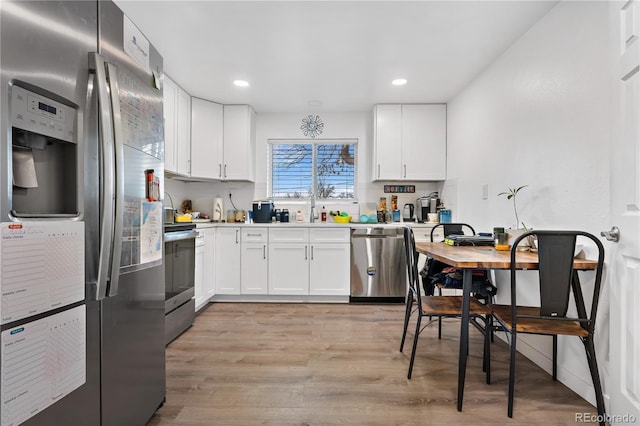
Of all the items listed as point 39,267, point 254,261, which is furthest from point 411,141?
point 39,267

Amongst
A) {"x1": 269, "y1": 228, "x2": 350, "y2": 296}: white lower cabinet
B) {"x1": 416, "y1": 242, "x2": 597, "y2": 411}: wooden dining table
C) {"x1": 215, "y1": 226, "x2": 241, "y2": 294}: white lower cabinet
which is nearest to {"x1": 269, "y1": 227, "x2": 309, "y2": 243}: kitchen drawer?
{"x1": 269, "y1": 228, "x2": 350, "y2": 296}: white lower cabinet

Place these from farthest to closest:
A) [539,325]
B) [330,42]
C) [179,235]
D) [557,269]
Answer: [179,235] → [330,42] → [539,325] → [557,269]

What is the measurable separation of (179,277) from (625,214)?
2900mm

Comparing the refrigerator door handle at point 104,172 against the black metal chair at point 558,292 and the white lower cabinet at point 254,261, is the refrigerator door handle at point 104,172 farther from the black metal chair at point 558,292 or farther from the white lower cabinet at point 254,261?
the white lower cabinet at point 254,261

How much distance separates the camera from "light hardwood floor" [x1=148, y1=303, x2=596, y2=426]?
162 centimetres

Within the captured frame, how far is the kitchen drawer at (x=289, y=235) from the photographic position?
3.66m

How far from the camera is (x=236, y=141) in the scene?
3.96m

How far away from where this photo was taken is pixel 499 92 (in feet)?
8.85

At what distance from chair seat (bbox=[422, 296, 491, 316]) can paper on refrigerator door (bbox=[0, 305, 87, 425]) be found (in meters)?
1.68

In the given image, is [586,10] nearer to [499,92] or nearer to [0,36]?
[499,92]

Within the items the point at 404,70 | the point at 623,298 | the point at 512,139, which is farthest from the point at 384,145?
the point at 623,298

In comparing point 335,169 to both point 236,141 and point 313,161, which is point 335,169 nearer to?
point 313,161

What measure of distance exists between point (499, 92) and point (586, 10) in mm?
922

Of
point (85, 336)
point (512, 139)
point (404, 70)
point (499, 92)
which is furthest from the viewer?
point (404, 70)
